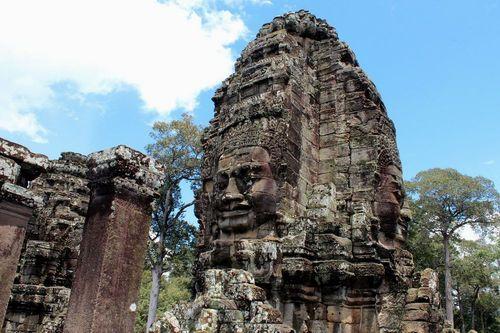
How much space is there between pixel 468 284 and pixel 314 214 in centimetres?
3131

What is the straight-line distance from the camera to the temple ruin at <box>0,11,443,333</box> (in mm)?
7168

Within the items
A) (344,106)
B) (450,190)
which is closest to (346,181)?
(344,106)

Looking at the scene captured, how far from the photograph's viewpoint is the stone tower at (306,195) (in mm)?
7602

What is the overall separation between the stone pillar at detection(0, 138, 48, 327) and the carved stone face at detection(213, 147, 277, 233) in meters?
4.41

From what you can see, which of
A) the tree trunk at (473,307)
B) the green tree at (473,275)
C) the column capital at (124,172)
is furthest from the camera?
the tree trunk at (473,307)

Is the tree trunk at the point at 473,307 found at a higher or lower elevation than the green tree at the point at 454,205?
lower

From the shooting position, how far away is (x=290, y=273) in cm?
761

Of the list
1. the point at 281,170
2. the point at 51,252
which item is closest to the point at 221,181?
the point at 281,170

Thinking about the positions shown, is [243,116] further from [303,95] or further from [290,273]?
[290,273]

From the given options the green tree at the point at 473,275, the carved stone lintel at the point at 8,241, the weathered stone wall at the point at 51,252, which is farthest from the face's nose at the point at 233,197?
the green tree at the point at 473,275

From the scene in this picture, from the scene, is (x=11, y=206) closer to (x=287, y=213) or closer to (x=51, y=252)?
(x=287, y=213)

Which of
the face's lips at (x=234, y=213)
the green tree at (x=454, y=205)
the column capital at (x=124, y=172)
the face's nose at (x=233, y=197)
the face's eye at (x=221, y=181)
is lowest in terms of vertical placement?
the column capital at (x=124, y=172)

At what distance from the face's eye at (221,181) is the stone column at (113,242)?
4.40 meters

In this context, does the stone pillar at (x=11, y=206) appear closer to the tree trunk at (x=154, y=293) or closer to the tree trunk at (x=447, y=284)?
the tree trunk at (x=154, y=293)
